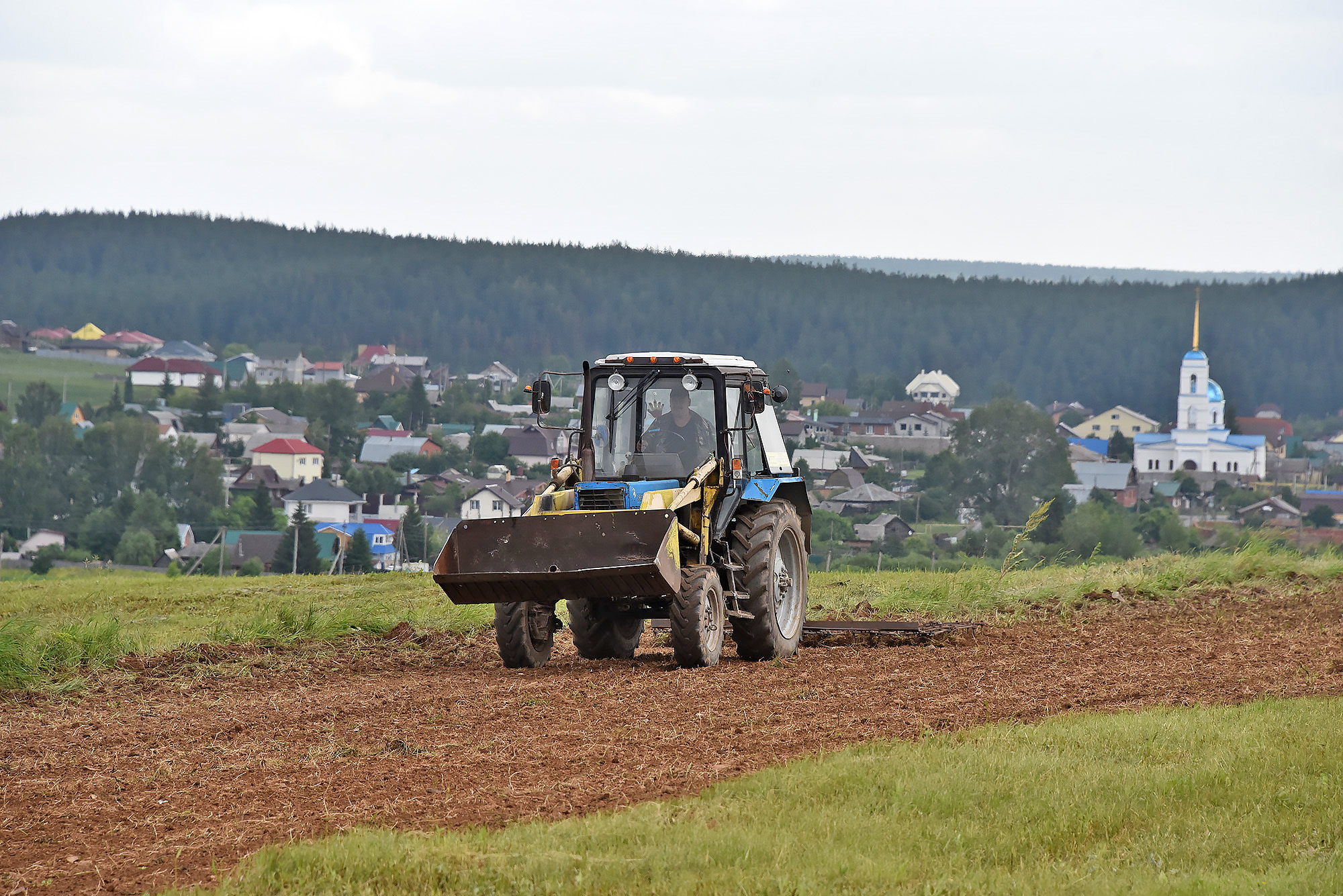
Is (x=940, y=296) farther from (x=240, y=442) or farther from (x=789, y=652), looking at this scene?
(x=789, y=652)

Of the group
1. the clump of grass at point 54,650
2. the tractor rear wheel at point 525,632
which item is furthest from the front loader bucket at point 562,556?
the clump of grass at point 54,650

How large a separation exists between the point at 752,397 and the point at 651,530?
2055 millimetres

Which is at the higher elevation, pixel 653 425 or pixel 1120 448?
pixel 653 425

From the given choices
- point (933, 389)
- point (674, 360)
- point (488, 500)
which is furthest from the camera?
point (933, 389)

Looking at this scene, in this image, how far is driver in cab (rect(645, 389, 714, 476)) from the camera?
13188 millimetres

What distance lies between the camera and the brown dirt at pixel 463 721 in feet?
23.5

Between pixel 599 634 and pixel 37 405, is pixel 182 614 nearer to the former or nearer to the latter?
pixel 599 634

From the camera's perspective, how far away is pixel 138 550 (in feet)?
239

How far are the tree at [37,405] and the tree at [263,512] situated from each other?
34719 millimetres

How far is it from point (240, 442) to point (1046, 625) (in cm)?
10571

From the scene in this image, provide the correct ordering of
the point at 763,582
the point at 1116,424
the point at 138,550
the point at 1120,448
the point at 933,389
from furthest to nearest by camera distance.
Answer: the point at 933,389 < the point at 1116,424 < the point at 1120,448 < the point at 138,550 < the point at 763,582

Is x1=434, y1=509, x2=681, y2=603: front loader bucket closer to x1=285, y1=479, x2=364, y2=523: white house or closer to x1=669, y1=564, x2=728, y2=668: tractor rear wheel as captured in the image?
x1=669, y1=564, x2=728, y2=668: tractor rear wheel

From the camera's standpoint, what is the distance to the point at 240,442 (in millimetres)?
115000

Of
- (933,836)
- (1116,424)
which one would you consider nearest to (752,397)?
(933,836)
